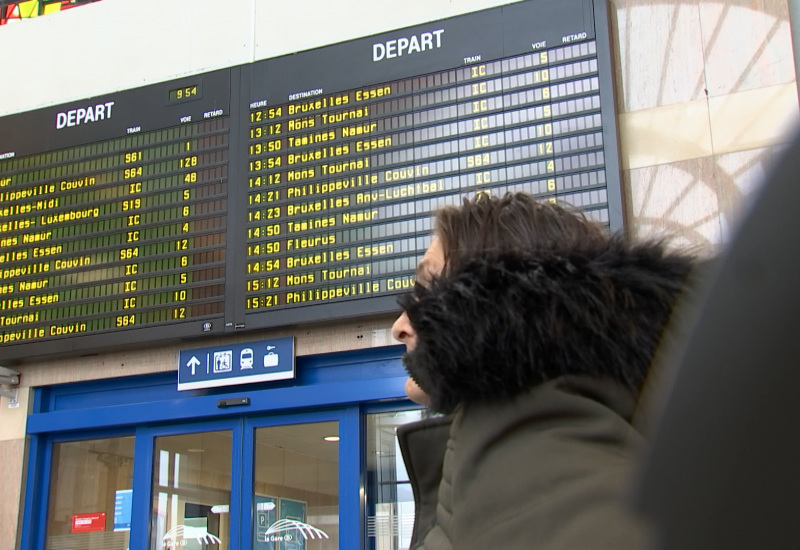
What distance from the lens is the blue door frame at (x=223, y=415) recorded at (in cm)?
409

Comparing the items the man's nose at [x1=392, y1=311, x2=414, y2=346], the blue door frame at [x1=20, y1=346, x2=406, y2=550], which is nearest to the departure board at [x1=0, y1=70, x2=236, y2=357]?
the blue door frame at [x1=20, y1=346, x2=406, y2=550]

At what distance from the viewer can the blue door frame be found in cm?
409

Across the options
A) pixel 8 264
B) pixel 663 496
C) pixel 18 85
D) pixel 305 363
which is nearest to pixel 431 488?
pixel 663 496

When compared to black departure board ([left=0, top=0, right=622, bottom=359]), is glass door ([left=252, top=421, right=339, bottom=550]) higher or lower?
lower

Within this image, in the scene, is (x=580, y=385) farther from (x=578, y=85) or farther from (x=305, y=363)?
(x=305, y=363)

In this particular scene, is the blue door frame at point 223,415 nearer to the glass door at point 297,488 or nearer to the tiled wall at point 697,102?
the glass door at point 297,488

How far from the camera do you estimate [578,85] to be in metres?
3.81

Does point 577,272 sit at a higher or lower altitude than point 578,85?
lower

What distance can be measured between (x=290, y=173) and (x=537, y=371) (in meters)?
3.56

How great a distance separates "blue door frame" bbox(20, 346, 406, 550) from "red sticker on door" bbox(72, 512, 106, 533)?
0.57ft

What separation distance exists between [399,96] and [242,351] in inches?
57.8

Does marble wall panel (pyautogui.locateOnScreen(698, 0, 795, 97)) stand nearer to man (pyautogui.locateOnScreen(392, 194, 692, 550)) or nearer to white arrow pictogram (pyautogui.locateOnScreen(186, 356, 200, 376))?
white arrow pictogram (pyautogui.locateOnScreen(186, 356, 200, 376))

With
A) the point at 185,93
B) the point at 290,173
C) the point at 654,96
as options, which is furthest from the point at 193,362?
the point at 654,96

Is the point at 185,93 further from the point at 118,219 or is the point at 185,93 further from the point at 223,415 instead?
the point at 223,415
